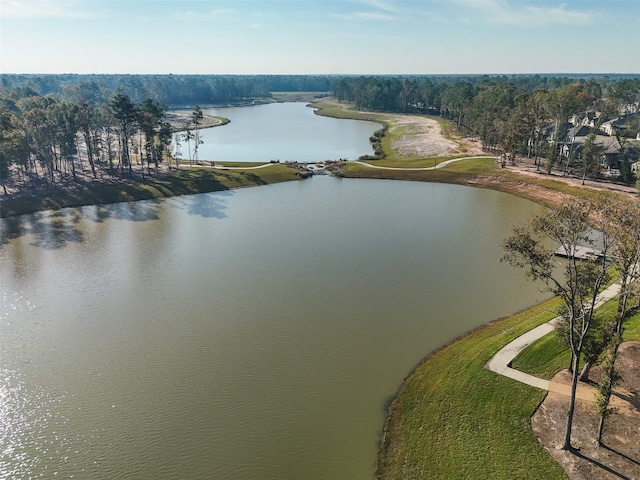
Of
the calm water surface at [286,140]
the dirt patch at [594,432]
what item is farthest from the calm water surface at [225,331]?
the calm water surface at [286,140]

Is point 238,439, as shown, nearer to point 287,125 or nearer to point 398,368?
point 398,368

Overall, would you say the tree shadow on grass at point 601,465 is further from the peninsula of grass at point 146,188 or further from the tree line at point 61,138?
the tree line at point 61,138

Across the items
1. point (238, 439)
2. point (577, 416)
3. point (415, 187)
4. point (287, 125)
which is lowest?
point (238, 439)

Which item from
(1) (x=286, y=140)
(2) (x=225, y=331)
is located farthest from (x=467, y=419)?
(1) (x=286, y=140)

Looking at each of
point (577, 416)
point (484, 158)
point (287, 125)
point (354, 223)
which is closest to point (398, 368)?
point (577, 416)

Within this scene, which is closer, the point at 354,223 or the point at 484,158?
the point at 354,223

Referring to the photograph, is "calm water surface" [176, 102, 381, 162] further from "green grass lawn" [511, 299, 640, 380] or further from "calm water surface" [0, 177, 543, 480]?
"green grass lawn" [511, 299, 640, 380]

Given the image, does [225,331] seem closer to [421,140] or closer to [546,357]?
[546,357]
